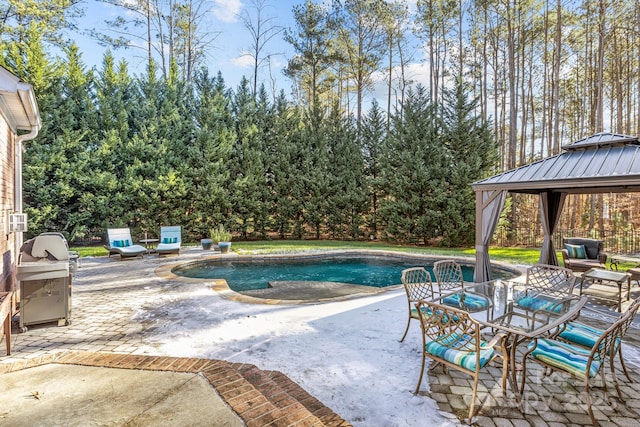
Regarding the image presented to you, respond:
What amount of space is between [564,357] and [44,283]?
5.54 meters

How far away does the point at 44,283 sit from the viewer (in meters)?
3.88

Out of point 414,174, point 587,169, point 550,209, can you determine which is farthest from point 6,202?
point 414,174

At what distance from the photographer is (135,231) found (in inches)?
498

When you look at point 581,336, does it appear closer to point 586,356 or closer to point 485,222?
point 586,356

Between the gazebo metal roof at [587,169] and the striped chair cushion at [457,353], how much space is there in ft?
13.4

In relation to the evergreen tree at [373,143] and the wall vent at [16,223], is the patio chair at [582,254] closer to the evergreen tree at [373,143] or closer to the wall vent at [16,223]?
the evergreen tree at [373,143]

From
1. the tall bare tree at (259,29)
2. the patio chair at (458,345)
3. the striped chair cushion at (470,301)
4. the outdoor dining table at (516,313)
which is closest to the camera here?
the patio chair at (458,345)

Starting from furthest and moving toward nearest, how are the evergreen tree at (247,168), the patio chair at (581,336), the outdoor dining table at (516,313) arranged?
the evergreen tree at (247,168), the patio chair at (581,336), the outdoor dining table at (516,313)

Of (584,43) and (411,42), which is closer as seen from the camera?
(584,43)

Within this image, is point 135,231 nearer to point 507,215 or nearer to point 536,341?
point 536,341

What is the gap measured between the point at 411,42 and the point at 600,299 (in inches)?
698

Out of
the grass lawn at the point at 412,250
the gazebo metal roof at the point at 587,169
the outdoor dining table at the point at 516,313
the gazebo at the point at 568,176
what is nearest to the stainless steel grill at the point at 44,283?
the outdoor dining table at the point at 516,313

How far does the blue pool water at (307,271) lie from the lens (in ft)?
27.3

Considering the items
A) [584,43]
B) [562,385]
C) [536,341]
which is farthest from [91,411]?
[584,43]
